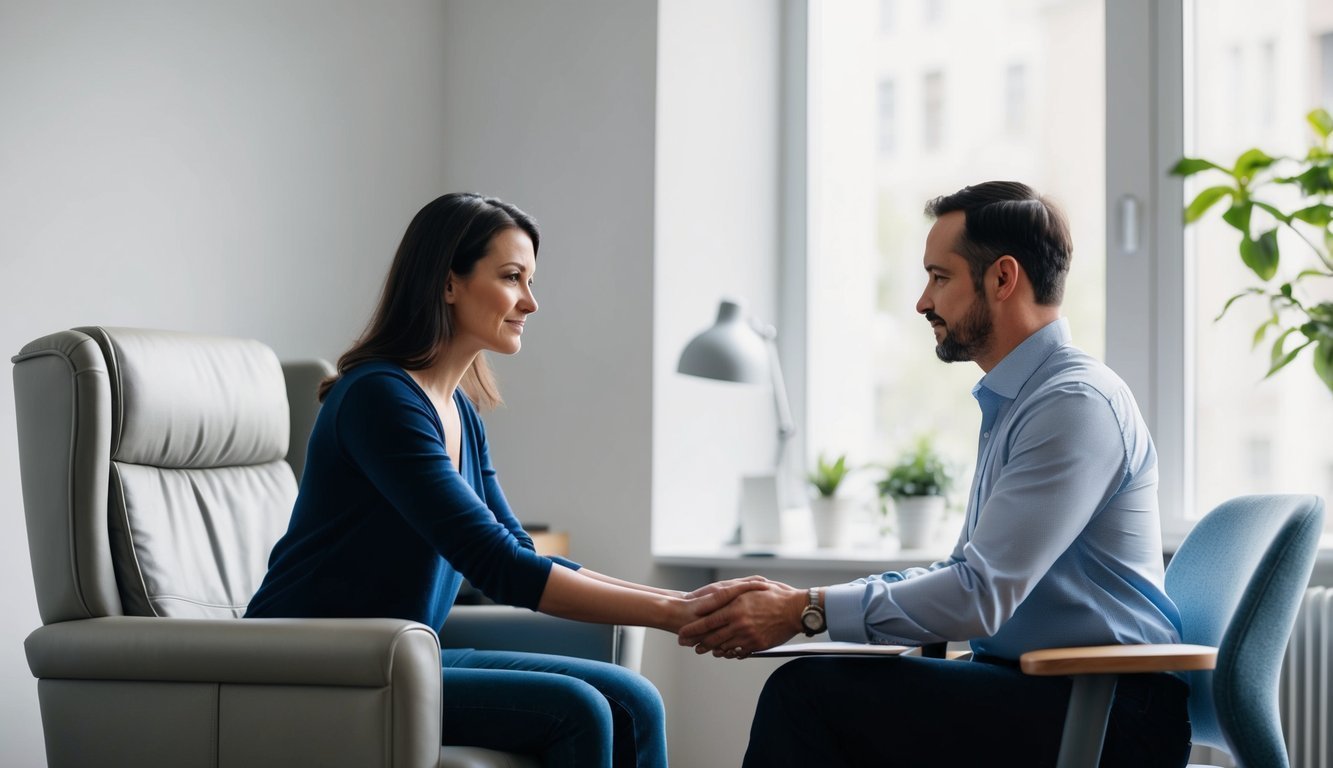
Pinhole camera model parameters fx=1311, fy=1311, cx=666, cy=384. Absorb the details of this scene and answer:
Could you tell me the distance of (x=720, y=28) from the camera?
3477 millimetres

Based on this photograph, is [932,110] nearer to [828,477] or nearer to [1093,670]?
[828,477]

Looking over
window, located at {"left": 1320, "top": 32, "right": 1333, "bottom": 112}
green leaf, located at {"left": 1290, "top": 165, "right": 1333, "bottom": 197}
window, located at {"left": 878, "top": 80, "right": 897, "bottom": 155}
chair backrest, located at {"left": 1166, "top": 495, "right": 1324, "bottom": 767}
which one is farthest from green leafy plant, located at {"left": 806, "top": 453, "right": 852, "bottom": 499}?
chair backrest, located at {"left": 1166, "top": 495, "right": 1324, "bottom": 767}

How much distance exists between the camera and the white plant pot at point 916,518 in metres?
3.14

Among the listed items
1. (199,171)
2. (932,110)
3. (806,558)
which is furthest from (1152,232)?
(199,171)

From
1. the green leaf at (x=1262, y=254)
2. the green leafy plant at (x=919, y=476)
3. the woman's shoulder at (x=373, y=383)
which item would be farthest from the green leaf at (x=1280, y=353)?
the woman's shoulder at (x=373, y=383)

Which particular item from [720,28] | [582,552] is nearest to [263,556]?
[582,552]

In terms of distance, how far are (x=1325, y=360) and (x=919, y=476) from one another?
3.10ft

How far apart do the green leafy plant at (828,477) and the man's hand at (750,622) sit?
1332 mm

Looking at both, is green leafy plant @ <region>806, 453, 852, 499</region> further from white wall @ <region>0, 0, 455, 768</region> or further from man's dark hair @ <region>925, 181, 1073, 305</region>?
man's dark hair @ <region>925, 181, 1073, 305</region>

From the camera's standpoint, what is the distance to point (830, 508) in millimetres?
3240

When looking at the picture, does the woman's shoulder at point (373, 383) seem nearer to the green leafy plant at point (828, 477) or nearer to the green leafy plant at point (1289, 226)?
the green leafy plant at point (828, 477)

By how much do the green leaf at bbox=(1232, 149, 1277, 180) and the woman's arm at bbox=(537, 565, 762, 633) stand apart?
5.15 ft

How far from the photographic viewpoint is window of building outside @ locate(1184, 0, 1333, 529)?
306cm

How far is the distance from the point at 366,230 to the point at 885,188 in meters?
1.41
